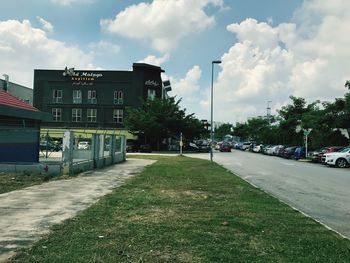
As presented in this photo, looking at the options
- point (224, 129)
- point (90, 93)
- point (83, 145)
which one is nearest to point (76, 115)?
point (90, 93)

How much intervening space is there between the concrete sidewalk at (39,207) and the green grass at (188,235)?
333mm

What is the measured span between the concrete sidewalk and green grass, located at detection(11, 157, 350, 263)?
1.09 ft

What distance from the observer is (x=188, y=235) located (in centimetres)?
743

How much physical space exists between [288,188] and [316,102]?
141 ft

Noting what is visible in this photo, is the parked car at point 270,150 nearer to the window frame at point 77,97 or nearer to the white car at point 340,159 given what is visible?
the white car at point 340,159

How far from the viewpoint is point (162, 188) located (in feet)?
49.0

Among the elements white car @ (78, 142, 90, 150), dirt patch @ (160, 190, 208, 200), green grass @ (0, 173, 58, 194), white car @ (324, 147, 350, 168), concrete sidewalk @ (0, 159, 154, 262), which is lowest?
concrete sidewalk @ (0, 159, 154, 262)

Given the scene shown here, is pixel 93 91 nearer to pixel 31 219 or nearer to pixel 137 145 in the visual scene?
pixel 137 145

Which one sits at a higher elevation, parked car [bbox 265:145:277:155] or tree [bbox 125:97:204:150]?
tree [bbox 125:97:204:150]

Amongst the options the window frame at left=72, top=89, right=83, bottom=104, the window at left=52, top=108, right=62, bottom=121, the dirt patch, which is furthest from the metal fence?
the window at left=52, top=108, right=62, bottom=121

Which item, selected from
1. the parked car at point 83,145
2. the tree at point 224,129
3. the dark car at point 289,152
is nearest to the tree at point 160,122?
the dark car at point 289,152

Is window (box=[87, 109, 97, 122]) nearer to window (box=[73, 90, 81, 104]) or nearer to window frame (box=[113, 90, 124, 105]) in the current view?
window (box=[73, 90, 81, 104])

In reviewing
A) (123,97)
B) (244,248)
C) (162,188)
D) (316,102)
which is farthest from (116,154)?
(123,97)

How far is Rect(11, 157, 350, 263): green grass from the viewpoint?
20.1ft
